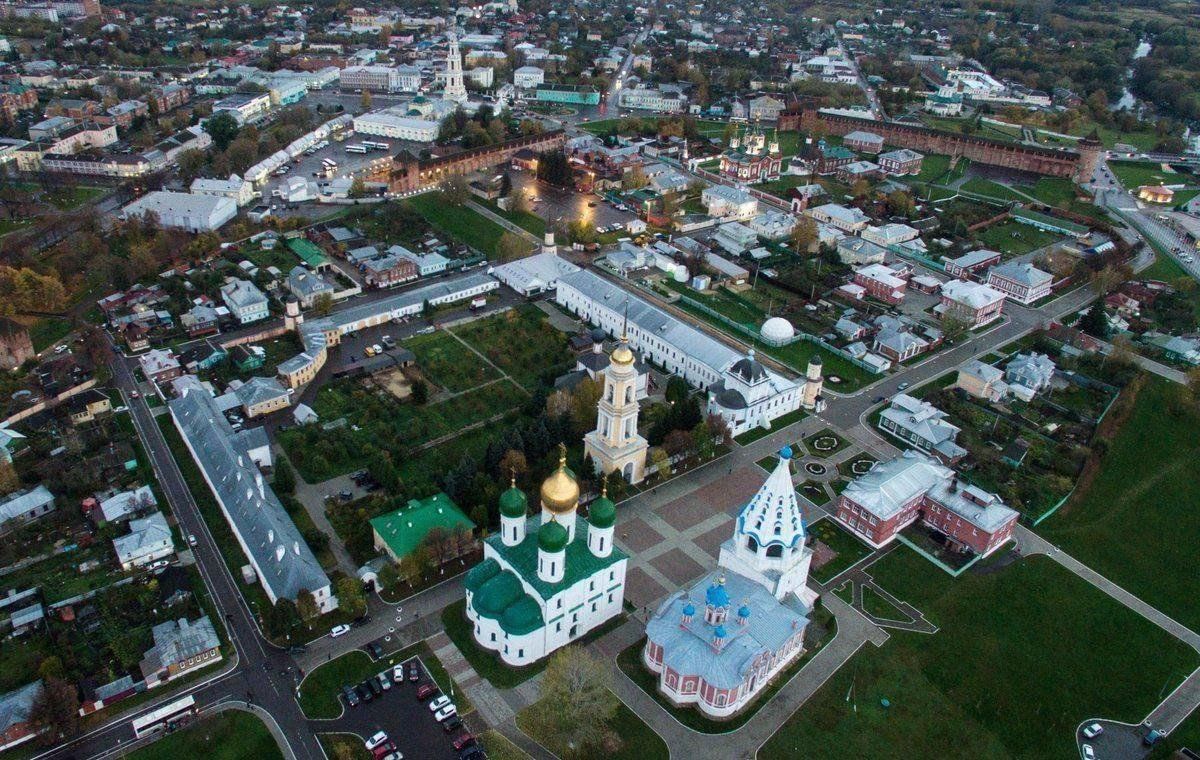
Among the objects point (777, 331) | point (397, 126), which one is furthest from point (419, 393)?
point (397, 126)

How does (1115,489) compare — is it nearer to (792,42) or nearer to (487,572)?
(487,572)

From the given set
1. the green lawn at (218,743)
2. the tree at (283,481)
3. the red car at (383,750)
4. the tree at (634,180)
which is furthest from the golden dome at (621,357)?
the tree at (634,180)

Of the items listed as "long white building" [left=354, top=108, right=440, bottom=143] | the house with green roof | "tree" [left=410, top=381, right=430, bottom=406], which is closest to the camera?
the house with green roof

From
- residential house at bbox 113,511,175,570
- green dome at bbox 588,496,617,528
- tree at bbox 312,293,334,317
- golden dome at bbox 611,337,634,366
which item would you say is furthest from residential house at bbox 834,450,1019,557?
tree at bbox 312,293,334,317

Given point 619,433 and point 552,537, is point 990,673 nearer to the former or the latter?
point 552,537

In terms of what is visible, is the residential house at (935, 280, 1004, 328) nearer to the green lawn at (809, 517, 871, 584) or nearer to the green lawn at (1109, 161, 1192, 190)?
the green lawn at (809, 517, 871, 584)

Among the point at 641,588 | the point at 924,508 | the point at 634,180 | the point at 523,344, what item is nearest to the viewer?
the point at 641,588
